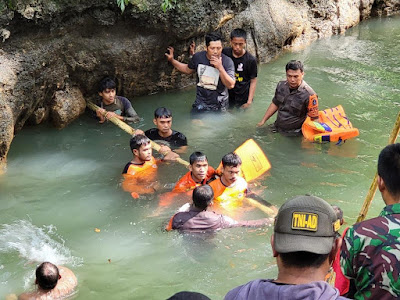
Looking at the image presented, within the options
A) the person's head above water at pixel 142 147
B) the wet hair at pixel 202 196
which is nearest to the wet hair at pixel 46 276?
the wet hair at pixel 202 196

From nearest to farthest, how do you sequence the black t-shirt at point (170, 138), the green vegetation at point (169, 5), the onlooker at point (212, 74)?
the black t-shirt at point (170, 138) → the green vegetation at point (169, 5) → the onlooker at point (212, 74)

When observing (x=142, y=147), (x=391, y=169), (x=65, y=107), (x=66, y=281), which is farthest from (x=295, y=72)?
(x=391, y=169)

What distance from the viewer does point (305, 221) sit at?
2.19m

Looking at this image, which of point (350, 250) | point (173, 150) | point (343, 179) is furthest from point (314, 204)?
point (173, 150)

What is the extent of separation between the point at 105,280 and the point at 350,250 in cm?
305

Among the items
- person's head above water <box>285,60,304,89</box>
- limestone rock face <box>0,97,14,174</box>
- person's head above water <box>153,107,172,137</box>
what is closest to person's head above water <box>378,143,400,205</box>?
person's head above water <box>153,107,172,137</box>

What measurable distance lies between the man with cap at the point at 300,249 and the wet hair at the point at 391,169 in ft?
2.24

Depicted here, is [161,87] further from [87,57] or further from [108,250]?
[108,250]

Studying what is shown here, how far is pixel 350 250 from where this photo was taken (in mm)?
2666

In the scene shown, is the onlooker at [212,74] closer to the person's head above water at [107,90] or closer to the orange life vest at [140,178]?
the person's head above water at [107,90]

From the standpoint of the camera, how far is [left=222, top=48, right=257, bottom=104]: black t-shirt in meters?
8.69

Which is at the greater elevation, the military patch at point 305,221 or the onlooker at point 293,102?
the military patch at point 305,221

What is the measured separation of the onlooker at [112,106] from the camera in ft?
26.6

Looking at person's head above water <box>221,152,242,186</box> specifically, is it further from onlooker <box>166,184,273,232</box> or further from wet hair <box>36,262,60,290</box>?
wet hair <box>36,262,60,290</box>
